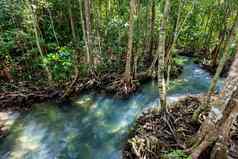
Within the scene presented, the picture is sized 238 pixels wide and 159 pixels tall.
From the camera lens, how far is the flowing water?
6.63 metres

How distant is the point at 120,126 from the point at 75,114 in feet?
6.48

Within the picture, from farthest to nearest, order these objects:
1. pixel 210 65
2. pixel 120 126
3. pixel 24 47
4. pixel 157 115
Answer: pixel 210 65 < pixel 24 47 < pixel 120 126 < pixel 157 115

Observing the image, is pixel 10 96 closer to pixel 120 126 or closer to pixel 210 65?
pixel 120 126

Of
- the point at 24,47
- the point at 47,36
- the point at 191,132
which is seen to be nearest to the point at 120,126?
the point at 191,132

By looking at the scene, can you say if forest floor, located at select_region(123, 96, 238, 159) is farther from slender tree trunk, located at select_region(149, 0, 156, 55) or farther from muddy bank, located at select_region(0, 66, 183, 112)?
slender tree trunk, located at select_region(149, 0, 156, 55)

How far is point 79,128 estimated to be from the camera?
25.6ft

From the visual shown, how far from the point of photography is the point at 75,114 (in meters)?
8.57

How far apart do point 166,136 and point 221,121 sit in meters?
2.07

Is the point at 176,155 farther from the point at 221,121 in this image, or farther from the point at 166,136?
the point at 221,121

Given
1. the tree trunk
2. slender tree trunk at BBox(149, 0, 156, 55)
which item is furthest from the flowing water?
slender tree trunk at BBox(149, 0, 156, 55)

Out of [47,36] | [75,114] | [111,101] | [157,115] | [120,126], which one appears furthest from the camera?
[47,36]

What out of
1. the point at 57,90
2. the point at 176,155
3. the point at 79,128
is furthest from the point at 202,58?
the point at 176,155

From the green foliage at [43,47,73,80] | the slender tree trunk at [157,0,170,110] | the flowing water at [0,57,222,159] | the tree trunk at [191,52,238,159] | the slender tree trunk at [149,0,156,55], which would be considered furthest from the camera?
the slender tree trunk at [149,0,156,55]

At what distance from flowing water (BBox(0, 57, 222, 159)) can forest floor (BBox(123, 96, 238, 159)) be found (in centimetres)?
88
